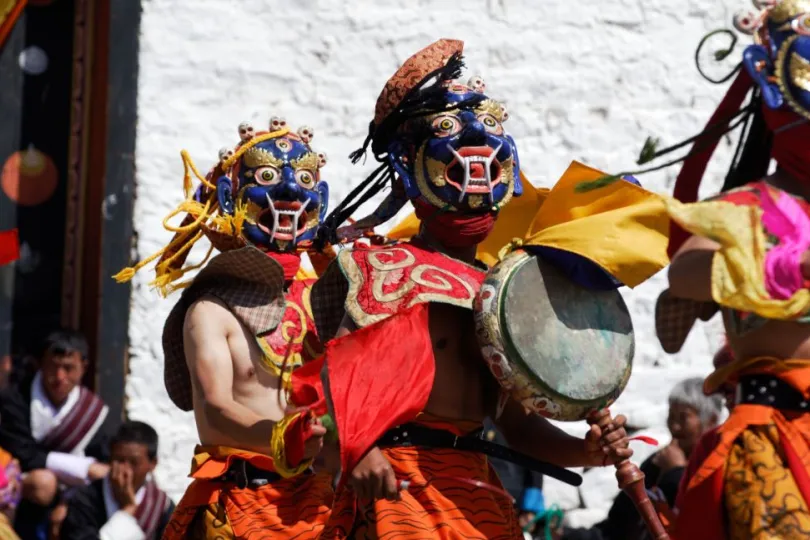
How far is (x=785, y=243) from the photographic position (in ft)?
13.7

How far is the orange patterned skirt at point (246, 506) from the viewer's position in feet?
19.6

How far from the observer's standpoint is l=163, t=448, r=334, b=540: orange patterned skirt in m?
5.98

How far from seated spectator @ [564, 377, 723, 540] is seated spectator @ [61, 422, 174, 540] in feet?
6.07

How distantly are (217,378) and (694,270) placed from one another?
2.18 metres

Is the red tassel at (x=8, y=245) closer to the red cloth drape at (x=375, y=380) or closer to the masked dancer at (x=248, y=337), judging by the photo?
the masked dancer at (x=248, y=337)

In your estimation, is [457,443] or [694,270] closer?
[694,270]

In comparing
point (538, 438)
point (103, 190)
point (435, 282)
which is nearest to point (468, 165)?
point (435, 282)

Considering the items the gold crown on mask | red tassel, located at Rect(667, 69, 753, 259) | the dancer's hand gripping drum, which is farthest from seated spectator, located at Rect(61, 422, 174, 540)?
red tassel, located at Rect(667, 69, 753, 259)

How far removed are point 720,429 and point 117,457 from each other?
398 centimetres

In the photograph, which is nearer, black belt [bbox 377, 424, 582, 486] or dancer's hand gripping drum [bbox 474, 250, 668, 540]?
dancer's hand gripping drum [bbox 474, 250, 668, 540]

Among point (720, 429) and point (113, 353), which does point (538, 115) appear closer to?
point (113, 353)

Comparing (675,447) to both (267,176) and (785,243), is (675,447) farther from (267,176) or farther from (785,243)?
(785,243)

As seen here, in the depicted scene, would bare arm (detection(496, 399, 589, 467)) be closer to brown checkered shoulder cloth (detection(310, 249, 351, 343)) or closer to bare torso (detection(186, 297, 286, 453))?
brown checkered shoulder cloth (detection(310, 249, 351, 343))

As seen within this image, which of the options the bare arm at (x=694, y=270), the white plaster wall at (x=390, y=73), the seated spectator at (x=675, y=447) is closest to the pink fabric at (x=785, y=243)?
the bare arm at (x=694, y=270)
